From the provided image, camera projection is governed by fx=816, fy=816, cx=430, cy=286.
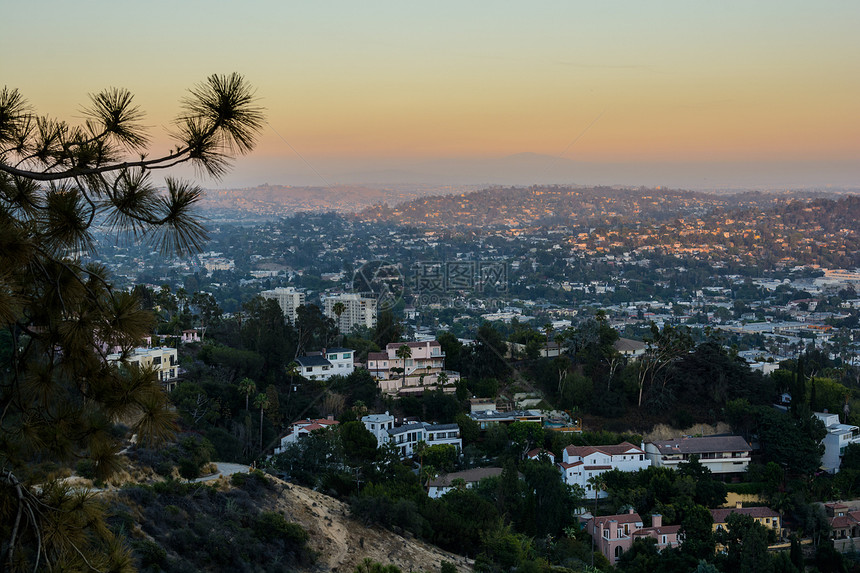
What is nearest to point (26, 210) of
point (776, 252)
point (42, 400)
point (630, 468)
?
point (42, 400)

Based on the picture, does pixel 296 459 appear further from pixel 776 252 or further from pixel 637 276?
pixel 776 252

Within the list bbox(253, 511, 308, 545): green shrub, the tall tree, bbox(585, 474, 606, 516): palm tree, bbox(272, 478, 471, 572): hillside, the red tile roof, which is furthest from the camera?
bbox(585, 474, 606, 516): palm tree

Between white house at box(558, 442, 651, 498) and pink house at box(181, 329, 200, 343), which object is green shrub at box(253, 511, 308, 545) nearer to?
white house at box(558, 442, 651, 498)

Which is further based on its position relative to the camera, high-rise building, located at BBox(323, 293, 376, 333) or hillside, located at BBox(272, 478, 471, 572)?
high-rise building, located at BBox(323, 293, 376, 333)

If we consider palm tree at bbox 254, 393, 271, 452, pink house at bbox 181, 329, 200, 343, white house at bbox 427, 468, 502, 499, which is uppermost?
pink house at bbox 181, 329, 200, 343

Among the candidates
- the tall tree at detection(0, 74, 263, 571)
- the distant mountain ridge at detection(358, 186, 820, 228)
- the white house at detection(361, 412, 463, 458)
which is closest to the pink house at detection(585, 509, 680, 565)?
the white house at detection(361, 412, 463, 458)

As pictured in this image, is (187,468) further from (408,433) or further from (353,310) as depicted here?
(353,310)

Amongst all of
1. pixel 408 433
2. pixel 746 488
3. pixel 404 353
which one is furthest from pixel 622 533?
pixel 404 353
